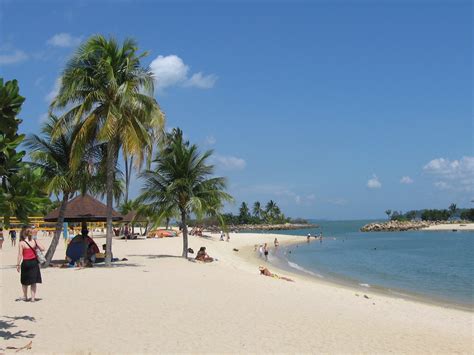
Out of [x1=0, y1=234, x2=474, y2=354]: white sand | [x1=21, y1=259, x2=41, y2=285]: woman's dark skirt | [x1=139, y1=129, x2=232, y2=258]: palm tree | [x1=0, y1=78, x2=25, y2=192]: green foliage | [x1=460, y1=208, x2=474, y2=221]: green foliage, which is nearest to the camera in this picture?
[x1=0, y1=78, x2=25, y2=192]: green foliage

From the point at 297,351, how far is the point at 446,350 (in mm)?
2817

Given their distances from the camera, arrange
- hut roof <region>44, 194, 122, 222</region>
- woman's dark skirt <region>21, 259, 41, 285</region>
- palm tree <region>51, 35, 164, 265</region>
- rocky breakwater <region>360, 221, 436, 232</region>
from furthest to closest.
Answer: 1. rocky breakwater <region>360, 221, 436, 232</region>
2. hut roof <region>44, 194, 122, 222</region>
3. palm tree <region>51, 35, 164, 265</region>
4. woman's dark skirt <region>21, 259, 41, 285</region>

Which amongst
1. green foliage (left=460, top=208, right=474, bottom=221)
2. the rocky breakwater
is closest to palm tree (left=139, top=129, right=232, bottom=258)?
the rocky breakwater

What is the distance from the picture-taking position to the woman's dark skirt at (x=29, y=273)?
9266mm

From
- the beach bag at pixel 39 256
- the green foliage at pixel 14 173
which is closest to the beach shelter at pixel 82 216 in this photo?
the beach bag at pixel 39 256

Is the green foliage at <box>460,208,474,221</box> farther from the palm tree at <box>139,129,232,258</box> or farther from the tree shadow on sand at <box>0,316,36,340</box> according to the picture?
the tree shadow on sand at <box>0,316,36,340</box>

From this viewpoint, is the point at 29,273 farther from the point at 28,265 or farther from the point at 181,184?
the point at 181,184

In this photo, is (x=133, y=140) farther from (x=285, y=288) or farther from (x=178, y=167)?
(x=285, y=288)

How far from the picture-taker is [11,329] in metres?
7.32

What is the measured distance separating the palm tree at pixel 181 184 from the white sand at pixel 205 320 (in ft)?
21.7

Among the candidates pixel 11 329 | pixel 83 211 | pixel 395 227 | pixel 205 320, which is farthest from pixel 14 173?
pixel 395 227

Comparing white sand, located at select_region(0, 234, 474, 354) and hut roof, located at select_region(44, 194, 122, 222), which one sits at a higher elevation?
hut roof, located at select_region(44, 194, 122, 222)

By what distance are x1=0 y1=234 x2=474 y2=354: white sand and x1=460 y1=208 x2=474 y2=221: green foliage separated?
133725 millimetres

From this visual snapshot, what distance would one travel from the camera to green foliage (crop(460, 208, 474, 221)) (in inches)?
5251
